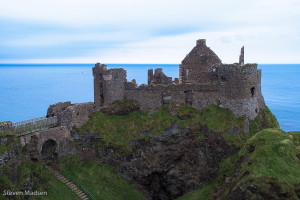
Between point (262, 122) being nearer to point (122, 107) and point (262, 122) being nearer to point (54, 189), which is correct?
point (122, 107)

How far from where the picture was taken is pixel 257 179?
19547mm

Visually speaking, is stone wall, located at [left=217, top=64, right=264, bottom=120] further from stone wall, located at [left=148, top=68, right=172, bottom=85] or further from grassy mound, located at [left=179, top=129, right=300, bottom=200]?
stone wall, located at [left=148, top=68, right=172, bottom=85]

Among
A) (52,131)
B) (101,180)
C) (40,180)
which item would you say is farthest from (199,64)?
(40,180)

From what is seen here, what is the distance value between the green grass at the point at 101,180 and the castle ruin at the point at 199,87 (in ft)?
25.0

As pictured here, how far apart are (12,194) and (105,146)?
37.4 feet

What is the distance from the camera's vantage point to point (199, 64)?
34938 millimetres

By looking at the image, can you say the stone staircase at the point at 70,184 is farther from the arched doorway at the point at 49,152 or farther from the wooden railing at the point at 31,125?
the wooden railing at the point at 31,125

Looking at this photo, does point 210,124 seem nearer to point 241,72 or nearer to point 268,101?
point 241,72

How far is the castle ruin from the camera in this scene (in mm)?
29266

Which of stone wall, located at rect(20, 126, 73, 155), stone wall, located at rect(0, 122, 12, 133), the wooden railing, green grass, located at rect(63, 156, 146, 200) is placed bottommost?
green grass, located at rect(63, 156, 146, 200)

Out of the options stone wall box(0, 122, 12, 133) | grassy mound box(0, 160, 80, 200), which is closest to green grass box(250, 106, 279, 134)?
grassy mound box(0, 160, 80, 200)

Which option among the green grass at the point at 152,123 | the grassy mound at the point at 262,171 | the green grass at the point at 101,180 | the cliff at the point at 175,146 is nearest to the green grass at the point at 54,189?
the green grass at the point at 101,180

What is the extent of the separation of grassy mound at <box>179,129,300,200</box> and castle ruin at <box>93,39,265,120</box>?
600 centimetres

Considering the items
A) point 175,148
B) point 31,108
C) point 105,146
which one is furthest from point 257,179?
point 31,108
